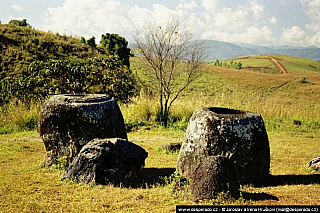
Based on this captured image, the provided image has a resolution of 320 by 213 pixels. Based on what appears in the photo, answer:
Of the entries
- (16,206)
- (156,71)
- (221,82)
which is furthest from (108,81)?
(221,82)

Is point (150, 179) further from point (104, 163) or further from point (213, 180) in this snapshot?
point (213, 180)

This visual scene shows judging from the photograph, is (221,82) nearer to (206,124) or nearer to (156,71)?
(156,71)

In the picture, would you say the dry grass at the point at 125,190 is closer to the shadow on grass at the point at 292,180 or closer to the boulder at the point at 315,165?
the shadow on grass at the point at 292,180

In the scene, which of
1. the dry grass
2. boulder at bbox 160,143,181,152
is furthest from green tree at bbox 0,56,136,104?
boulder at bbox 160,143,181,152

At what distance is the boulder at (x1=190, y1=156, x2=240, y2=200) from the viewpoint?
549 cm

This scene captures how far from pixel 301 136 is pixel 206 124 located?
31.2 ft

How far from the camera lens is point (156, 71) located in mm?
17359

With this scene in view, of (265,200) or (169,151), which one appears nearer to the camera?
(265,200)

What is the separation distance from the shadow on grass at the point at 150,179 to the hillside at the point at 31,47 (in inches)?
812

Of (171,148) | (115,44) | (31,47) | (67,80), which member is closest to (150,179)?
(171,148)

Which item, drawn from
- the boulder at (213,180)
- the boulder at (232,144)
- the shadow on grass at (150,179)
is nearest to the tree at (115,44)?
the shadow on grass at (150,179)

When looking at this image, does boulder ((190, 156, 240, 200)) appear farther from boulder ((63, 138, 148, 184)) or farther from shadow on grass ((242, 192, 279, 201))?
boulder ((63, 138, 148, 184))

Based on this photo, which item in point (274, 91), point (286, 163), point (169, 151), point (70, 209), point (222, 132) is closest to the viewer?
point (70, 209)

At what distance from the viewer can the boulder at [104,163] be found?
23.2 feet
